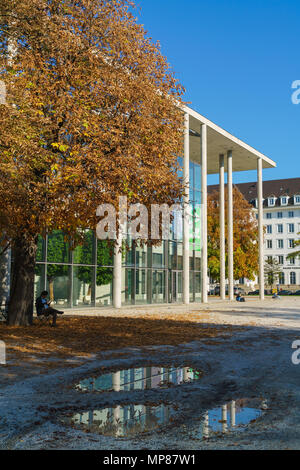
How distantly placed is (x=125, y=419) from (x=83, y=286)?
67.8 ft

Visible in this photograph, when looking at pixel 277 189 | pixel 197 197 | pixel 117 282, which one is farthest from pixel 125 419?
pixel 277 189

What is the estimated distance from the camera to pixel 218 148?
139 ft

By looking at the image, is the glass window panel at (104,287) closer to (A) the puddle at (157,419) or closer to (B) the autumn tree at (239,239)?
(A) the puddle at (157,419)

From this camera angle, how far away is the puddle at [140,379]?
7.35m

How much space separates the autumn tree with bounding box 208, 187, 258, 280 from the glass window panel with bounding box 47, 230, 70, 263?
87.9 ft

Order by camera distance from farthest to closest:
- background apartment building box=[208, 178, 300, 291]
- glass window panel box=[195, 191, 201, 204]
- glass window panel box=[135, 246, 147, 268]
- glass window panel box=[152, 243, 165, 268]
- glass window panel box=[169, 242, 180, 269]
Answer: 1. background apartment building box=[208, 178, 300, 291]
2. glass window panel box=[195, 191, 201, 204]
3. glass window panel box=[169, 242, 180, 269]
4. glass window panel box=[152, 243, 165, 268]
5. glass window panel box=[135, 246, 147, 268]

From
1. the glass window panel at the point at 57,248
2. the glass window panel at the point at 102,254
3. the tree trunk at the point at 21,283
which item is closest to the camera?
the tree trunk at the point at 21,283

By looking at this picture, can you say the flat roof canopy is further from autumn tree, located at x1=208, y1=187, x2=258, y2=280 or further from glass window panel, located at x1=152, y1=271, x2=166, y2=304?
glass window panel, located at x1=152, y1=271, x2=166, y2=304

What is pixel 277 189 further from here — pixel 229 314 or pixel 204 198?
pixel 229 314

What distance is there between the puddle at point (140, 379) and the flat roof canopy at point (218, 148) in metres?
27.3

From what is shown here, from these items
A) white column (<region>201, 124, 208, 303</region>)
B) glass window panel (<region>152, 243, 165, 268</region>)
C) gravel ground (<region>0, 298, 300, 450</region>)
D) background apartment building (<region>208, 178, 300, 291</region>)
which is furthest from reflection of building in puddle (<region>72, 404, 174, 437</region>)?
background apartment building (<region>208, 178, 300, 291</region>)

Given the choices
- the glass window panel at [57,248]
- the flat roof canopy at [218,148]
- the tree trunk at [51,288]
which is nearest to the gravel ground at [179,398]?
the tree trunk at [51,288]

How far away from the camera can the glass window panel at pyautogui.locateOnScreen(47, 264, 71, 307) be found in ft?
77.8
